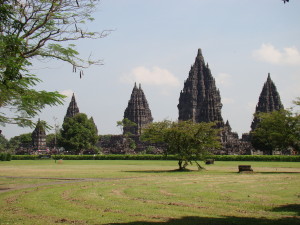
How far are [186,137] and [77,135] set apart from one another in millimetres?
62873

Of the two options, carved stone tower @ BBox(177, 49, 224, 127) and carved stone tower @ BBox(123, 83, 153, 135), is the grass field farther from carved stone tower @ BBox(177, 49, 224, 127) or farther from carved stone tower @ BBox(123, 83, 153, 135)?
carved stone tower @ BBox(123, 83, 153, 135)

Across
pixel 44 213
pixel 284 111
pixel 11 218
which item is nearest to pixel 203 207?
pixel 44 213

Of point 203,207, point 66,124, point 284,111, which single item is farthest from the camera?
point 66,124

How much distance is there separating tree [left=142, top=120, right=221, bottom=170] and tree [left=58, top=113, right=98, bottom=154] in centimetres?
6022

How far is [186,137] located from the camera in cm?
3425

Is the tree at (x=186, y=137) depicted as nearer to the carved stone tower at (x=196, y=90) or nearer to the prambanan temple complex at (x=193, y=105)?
the prambanan temple complex at (x=193, y=105)

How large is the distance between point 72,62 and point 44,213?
28.2 ft

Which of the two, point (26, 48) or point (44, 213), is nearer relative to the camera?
point (44, 213)

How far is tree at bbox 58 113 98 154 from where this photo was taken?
92.8 metres

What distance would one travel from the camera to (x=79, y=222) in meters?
10.2

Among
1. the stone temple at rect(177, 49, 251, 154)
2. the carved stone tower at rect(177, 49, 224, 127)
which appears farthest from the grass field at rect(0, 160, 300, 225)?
the carved stone tower at rect(177, 49, 224, 127)

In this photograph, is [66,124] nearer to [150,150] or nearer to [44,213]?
[150,150]

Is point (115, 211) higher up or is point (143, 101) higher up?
point (143, 101)

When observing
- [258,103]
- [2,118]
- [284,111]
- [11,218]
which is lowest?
[11,218]
